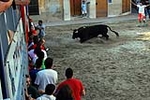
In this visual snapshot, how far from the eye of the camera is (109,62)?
12.5m

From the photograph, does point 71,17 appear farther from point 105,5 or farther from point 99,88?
point 99,88

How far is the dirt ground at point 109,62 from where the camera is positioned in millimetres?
9242

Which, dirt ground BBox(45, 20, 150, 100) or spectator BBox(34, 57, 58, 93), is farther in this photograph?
dirt ground BBox(45, 20, 150, 100)

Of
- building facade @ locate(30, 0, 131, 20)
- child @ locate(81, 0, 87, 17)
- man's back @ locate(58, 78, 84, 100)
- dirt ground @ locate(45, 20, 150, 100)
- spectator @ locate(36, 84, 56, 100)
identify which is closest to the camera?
spectator @ locate(36, 84, 56, 100)

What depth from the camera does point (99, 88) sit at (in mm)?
9516

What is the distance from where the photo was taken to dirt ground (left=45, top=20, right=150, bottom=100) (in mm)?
9242

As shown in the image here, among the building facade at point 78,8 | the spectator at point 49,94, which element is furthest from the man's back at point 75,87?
the building facade at point 78,8

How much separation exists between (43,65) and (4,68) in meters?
3.56

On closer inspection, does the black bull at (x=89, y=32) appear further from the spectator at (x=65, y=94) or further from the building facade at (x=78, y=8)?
the spectator at (x=65, y=94)

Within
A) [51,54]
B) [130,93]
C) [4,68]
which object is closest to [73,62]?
[51,54]

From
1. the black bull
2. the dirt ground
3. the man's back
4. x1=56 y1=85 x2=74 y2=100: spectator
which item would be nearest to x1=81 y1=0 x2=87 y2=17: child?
the dirt ground

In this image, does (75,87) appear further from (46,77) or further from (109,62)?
(109,62)

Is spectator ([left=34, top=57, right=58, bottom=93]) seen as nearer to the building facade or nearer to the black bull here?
the black bull

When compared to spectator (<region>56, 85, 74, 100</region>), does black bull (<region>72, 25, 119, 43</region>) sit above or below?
below
